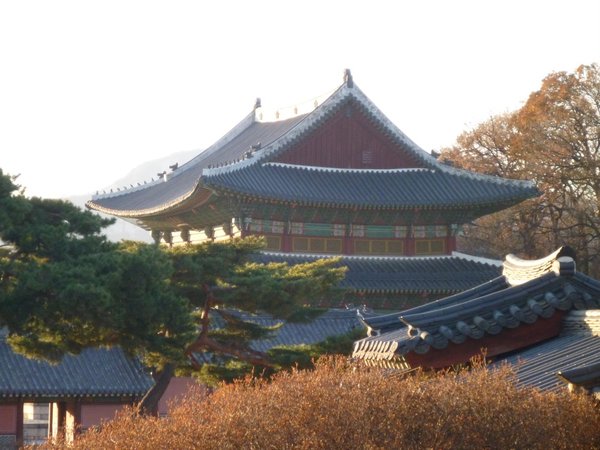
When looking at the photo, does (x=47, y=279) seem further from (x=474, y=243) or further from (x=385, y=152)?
(x=474, y=243)

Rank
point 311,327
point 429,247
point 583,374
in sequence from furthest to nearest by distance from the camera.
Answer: point 429,247, point 311,327, point 583,374

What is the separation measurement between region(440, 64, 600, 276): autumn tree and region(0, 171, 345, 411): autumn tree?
1037 inches

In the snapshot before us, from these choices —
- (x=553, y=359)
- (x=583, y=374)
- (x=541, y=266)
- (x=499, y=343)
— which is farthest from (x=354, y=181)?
(x=583, y=374)

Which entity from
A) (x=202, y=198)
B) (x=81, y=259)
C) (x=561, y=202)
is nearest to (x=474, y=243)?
(x=561, y=202)

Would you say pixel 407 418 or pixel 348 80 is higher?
pixel 348 80

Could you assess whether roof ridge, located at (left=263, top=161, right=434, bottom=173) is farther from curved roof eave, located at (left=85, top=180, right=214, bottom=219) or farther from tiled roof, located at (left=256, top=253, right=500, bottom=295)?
tiled roof, located at (left=256, top=253, right=500, bottom=295)

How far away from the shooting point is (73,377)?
110 ft

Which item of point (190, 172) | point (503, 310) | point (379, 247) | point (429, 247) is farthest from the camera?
point (190, 172)

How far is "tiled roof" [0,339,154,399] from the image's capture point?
32938mm

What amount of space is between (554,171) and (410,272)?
1349cm

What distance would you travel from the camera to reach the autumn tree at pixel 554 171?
5041cm

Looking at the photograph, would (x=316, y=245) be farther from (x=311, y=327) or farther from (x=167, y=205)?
(x=167, y=205)

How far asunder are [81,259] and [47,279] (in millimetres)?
951

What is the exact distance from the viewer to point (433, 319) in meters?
14.1
